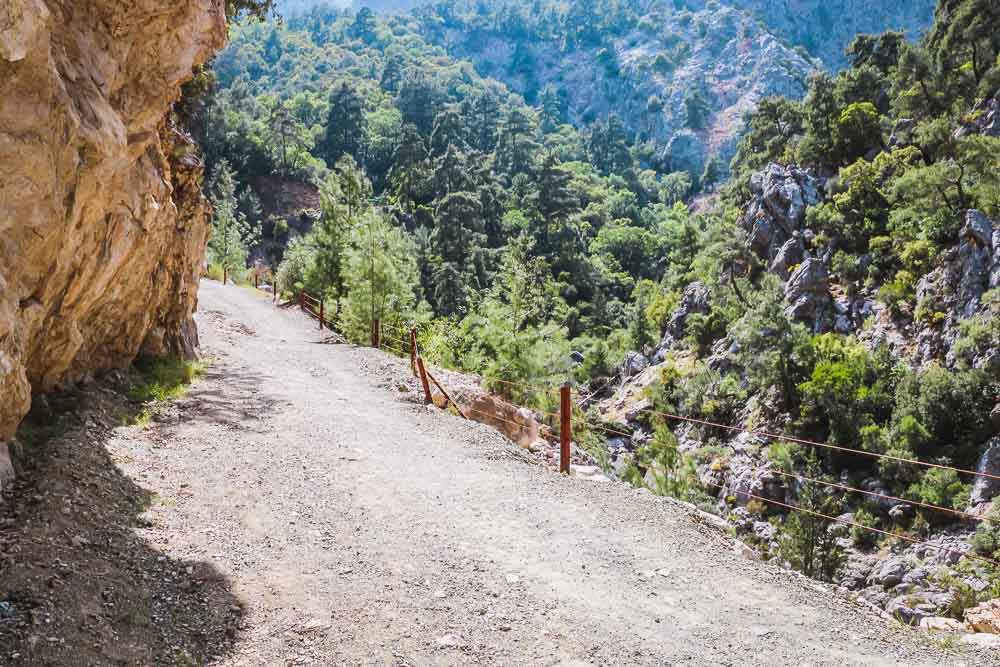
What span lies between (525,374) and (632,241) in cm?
5907

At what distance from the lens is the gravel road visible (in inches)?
190

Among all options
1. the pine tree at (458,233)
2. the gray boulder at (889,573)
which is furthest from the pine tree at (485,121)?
the gray boulder at (889,573)

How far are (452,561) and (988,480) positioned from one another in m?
29.1

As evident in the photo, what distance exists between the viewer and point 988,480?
27.4 metres

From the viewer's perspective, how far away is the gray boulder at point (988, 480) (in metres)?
26.9

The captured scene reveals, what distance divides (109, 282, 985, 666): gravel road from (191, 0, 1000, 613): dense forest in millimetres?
2431

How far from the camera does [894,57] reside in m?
58.5

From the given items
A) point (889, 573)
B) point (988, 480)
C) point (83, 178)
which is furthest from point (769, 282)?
point (83, 178)

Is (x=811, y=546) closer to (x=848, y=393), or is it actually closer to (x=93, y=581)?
(x=848, y=393)

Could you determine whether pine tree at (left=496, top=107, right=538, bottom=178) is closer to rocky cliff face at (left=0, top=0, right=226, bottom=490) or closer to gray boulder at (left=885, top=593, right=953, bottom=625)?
gray boulder at (left=885, top=593, right=953, bottom=625)

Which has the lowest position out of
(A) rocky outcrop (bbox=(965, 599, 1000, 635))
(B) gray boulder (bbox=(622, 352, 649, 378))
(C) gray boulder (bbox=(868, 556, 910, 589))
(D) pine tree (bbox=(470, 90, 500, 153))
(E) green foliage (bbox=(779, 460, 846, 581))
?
(C) gray boulder (bbox=(868, 556, 910, 589))

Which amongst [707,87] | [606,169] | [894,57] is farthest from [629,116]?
[894,57]

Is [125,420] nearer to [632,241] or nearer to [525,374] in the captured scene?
[525,374]

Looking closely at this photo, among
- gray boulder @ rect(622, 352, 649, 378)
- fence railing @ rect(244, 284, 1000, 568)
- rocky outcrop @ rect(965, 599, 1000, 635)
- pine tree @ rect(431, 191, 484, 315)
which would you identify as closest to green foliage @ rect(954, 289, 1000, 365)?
fence railing @ rect(244, 284, 1000, 568)
